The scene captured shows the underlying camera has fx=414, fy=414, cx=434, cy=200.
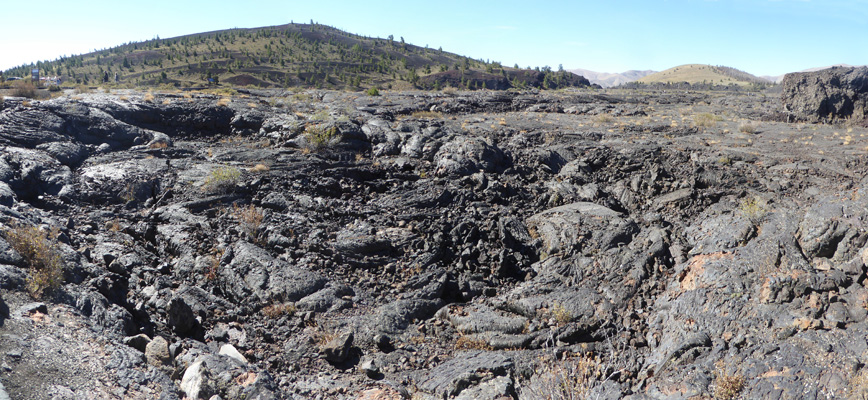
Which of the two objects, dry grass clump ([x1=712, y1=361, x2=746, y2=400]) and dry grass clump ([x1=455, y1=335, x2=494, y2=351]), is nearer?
dry grass clump ([x1=712, y1=361, x2=746, y2=400])

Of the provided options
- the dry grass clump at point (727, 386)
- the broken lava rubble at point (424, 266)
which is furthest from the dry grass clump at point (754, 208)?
the dry grass clump at point (727, 386)

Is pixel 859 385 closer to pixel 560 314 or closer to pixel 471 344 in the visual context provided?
pixel 560 314

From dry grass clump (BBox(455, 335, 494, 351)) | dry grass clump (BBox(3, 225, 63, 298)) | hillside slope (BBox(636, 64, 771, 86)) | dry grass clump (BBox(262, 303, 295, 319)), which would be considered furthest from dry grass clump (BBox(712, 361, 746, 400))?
hillside slope (BBox(636, 64, 771, 86))

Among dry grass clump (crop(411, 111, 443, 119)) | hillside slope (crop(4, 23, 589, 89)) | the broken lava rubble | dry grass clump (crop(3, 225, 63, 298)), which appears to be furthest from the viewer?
hillside slope (crop(4, 23, 589, 89))

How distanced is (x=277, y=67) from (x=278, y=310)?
246ft

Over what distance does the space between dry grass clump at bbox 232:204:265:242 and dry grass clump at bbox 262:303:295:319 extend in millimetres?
2381

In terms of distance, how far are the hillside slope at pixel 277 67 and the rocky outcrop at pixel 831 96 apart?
154ft

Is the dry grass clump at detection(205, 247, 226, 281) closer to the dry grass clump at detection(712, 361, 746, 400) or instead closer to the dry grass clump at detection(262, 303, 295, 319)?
the dry grass clump at detection(262, 303, 295, 319)

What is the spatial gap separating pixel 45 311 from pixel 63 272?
148cm

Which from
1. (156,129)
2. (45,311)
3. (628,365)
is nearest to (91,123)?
(156,129)

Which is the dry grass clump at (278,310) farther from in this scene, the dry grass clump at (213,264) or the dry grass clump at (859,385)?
the dry grass clump at (859,385)

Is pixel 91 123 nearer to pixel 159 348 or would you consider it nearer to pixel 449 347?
pixel 159 348

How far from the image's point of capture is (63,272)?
6.90 meters

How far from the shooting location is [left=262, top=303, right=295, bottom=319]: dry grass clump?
24.4ft
